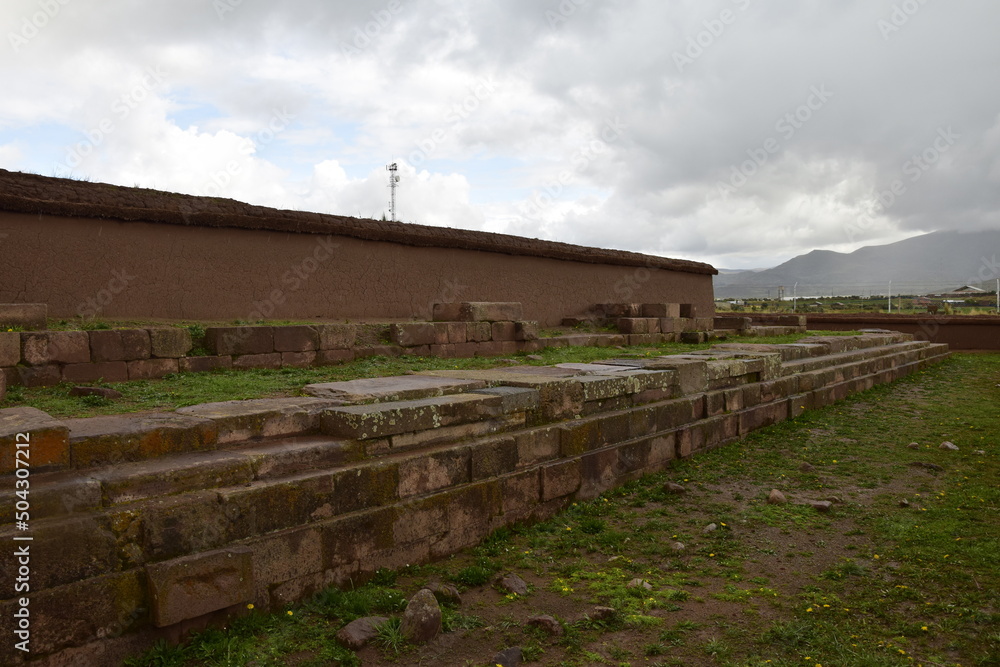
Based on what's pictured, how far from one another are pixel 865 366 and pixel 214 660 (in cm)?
1330

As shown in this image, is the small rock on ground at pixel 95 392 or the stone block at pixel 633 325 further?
the stone block at pixel 633 325

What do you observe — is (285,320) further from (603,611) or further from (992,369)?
(992,369)

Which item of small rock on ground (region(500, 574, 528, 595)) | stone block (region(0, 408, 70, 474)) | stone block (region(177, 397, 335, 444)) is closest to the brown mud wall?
stone block (region(177, 397, 335, 444))

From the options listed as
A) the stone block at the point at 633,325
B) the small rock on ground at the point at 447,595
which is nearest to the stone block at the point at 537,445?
the small rock on ground at the point at 447,595

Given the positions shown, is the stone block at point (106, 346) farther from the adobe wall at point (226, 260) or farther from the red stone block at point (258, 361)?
the adobe wall at point (226, 260)

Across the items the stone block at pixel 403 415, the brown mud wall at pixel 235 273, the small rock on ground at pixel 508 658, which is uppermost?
the brown mud wall at pixel 235 273

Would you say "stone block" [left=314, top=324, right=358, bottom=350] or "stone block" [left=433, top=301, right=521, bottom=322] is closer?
"stone block" [left=314, top=324, right=358, bottom=350]

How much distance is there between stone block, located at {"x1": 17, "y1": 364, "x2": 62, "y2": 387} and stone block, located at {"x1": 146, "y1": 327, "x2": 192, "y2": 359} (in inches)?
35.2

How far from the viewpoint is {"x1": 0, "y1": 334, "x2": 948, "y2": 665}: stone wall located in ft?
10.3

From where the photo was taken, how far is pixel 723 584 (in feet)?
14.0

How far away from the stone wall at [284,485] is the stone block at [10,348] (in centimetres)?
271

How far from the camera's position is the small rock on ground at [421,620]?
347 cm

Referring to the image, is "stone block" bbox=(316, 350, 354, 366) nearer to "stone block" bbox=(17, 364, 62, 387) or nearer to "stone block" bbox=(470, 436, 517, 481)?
"stone block" bbox=(17, 364, 62, 387)

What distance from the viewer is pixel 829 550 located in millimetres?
4848
